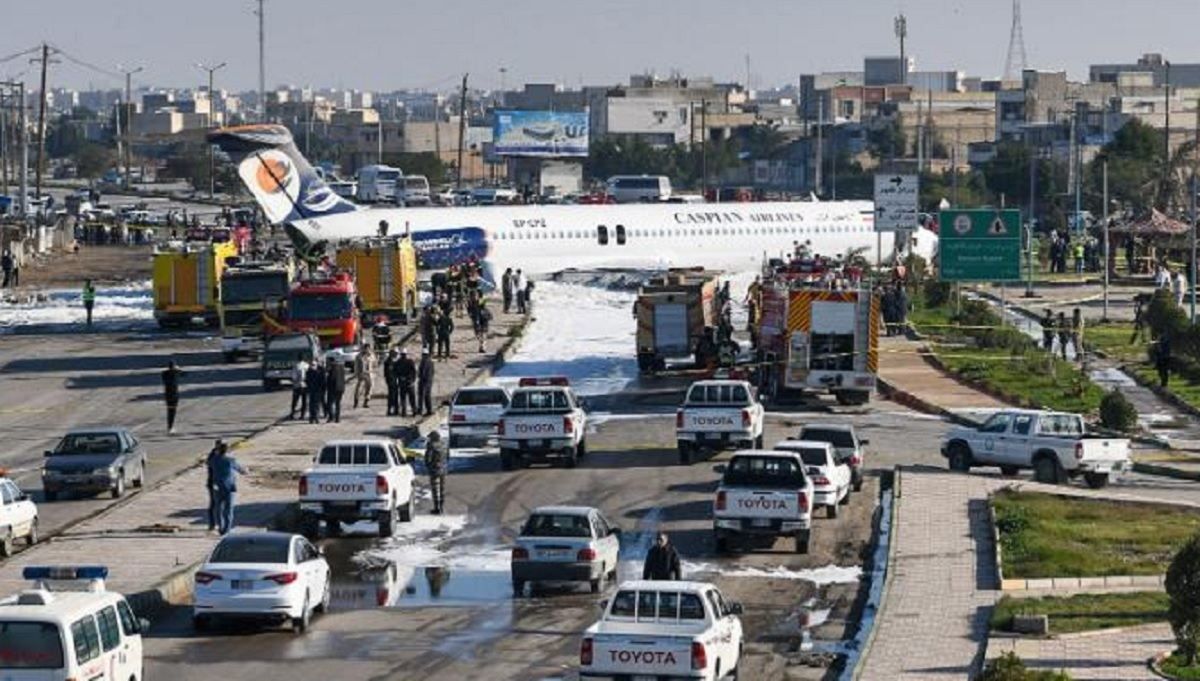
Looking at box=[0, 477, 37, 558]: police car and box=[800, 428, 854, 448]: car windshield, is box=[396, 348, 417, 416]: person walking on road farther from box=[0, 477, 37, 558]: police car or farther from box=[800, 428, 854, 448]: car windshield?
box=[0, 477, 37, 558]: police car

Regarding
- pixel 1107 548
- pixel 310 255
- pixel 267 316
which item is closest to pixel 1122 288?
pixel 310 255

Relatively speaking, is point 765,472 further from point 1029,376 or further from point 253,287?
point 253,287

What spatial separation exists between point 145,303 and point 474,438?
4012 centimetres

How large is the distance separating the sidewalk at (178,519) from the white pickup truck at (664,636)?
6943 mm

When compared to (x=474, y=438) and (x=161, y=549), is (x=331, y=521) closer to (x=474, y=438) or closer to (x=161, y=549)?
(x=161, y=549)

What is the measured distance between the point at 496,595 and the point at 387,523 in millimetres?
5085

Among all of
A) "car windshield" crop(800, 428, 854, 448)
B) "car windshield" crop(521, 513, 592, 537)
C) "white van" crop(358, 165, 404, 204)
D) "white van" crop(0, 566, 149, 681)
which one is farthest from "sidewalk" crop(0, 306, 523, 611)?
"white van" crop(358, 165, 404, 204)

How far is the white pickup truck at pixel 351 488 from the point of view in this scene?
35500mm

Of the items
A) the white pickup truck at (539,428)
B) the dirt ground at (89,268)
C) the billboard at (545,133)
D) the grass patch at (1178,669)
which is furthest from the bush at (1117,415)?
the billboard at (545,133)

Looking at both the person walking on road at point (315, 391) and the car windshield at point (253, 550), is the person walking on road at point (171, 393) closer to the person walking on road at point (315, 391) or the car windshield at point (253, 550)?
the person walking on road at point (315, 391)

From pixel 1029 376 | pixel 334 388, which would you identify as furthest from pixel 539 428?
pixel 1029 376

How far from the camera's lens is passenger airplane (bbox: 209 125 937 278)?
85000mm

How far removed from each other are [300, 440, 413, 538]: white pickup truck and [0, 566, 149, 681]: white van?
12.2 meters

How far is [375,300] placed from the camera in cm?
6931
